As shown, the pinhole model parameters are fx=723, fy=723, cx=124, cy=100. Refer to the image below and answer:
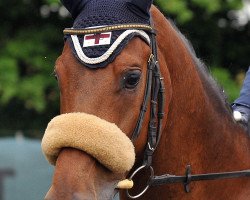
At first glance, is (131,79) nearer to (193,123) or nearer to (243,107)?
(193,123)

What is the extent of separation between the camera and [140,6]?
3250 millimetres

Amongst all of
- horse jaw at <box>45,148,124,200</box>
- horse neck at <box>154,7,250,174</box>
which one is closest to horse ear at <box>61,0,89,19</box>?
horse neck at <box>154,7,250,174</box>

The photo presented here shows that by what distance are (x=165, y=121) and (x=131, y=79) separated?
0.40 meters

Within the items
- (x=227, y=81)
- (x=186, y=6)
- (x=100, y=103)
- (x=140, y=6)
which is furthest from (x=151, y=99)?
(x=227, y=81)

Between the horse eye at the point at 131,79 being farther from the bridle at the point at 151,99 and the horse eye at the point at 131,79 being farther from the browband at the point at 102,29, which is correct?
the browband at the point at 102,29

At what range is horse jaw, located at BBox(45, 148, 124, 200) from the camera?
9.53 ft

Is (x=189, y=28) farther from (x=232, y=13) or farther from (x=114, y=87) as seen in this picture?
(x=114, y=87)

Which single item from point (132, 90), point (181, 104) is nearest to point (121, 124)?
point (132, 90)

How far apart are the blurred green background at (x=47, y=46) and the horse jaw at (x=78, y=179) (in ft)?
18.8

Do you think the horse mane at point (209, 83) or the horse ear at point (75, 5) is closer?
the horse ear at point (75, 5)

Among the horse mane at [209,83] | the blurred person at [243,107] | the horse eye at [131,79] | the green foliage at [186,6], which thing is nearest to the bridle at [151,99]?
the horse eye at [131,79]

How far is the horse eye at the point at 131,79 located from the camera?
3094 millimetres

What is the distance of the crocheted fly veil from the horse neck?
0.23m

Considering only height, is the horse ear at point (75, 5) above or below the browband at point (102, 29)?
above
